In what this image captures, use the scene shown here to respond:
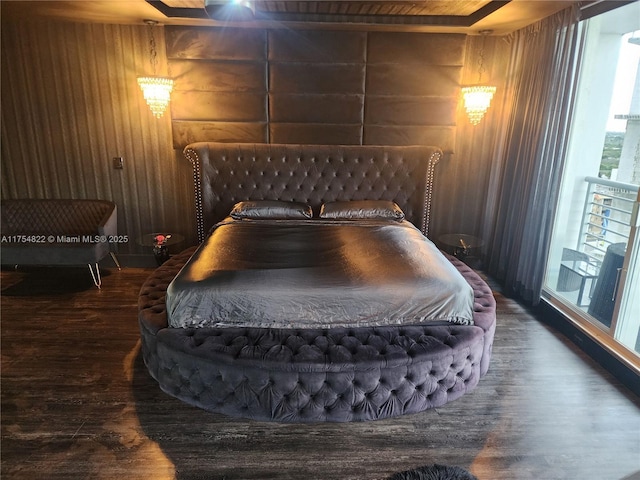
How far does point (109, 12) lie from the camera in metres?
3.40

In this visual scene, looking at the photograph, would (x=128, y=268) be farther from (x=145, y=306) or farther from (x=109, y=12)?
(x=109, y=12)

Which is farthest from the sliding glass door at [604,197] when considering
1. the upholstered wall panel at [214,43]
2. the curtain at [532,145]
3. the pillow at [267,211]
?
the upholstered wall panel at [214,43]

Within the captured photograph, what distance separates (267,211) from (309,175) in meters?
0.63

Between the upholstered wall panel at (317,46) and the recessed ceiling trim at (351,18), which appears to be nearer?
the recessed ceiling trim at (351,18)

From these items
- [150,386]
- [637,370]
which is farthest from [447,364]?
[150,386]

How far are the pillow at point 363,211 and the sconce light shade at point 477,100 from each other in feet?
3.69

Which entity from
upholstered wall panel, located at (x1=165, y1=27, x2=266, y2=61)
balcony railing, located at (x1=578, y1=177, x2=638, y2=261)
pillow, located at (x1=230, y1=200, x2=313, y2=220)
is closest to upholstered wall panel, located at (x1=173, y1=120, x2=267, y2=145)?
upholstered wall panel, located at (x1=165, y1=27, x2=266, y2=61)

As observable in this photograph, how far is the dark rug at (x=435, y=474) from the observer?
1.86 meters

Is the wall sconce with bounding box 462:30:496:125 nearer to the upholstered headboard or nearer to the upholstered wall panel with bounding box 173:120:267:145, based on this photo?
the upholstered headboard

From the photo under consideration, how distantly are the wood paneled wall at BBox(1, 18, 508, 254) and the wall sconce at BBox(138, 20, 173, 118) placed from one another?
79mm

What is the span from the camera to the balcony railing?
3.26m

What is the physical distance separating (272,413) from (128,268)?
2.82 m

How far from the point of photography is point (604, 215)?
3.46 metres

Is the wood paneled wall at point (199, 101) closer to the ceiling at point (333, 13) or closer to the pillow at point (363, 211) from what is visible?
the ceiling at point (333, 13)
